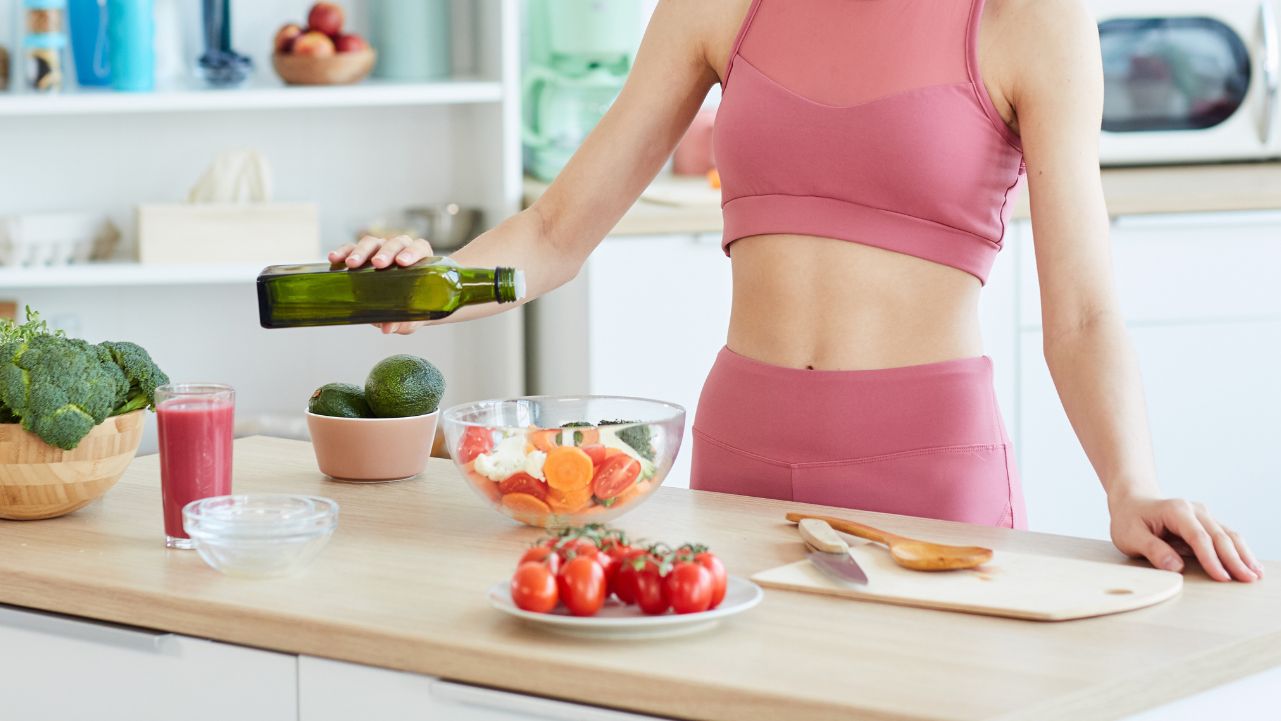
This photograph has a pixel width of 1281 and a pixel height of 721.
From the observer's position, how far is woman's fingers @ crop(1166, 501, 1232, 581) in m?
1.17

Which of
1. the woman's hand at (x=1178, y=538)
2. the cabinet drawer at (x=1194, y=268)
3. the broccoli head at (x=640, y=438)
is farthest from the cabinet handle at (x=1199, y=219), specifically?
the broccoli head at (x=640, y=438)

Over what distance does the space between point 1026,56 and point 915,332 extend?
301 mm

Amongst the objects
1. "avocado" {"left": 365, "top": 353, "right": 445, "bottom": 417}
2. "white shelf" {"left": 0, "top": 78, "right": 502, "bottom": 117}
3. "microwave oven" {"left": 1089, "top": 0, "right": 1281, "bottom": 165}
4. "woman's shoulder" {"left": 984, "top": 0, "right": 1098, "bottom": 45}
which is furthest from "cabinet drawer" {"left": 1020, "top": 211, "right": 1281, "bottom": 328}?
"avocado" {"left": 365, "top": 353, "right": 445, "bottom": 417}

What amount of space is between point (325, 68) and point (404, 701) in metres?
2.16

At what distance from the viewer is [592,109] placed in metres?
3.21

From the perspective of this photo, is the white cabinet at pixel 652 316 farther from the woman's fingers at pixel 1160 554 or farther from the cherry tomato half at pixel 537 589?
the cherry tomato half at pixel 537 589

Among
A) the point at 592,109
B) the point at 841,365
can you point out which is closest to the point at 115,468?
the point at 841,365

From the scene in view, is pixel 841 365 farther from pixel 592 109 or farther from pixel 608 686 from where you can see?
pixel 592 109

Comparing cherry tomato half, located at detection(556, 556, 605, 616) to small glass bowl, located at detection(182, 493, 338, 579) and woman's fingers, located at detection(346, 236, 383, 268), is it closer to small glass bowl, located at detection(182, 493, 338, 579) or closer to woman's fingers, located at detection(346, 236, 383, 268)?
small glass bowl, located at detection(182, 493, 338, 579)

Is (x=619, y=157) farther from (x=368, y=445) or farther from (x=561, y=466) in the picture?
(x=561, y=466)

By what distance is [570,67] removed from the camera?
124 inches

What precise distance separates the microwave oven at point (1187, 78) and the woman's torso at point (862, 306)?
6.05 ft

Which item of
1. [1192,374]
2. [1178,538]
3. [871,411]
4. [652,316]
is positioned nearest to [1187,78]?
[1192,374]

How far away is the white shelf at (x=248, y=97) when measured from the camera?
9.64 feet
